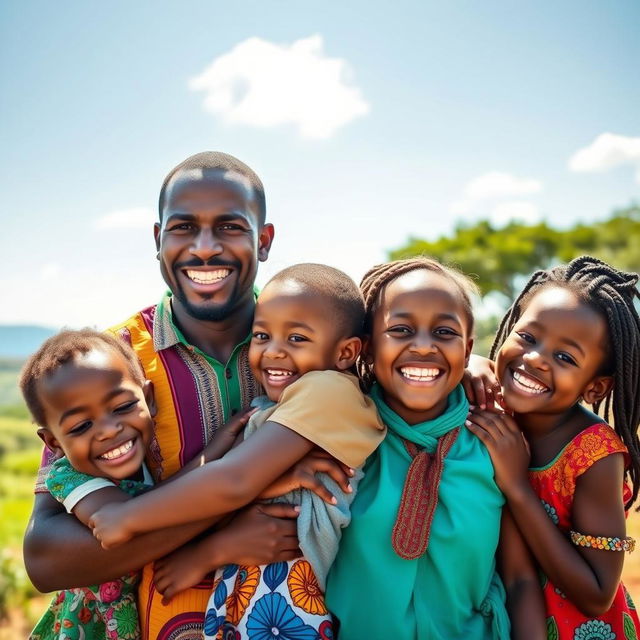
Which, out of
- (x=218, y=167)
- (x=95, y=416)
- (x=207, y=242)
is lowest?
(x=95, y=416)

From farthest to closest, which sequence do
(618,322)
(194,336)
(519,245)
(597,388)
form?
1. (519,245)
2. (194,336)
3. (597,388)
4. (618,322)

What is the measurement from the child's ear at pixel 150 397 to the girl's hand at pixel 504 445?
1264mm

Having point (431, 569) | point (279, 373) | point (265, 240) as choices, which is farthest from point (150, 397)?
point (431, 569)

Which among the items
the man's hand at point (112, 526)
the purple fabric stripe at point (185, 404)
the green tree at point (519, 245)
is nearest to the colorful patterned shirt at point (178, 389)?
the purple fabric stripe at point (185, 404)

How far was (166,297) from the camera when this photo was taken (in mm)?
2910

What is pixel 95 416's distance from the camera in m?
2.34

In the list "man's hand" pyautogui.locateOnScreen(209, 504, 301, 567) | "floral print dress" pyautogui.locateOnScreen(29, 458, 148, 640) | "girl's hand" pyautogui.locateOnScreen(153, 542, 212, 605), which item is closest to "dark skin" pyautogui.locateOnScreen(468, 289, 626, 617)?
"man's hand" pyautogui.locateOnScreen(209, 504, 301, 567)

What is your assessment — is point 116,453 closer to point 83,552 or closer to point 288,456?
point 83,552

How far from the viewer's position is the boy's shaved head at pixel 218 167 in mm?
2838

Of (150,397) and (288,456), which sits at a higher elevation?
(150,397)

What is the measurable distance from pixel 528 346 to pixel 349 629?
4.24ft

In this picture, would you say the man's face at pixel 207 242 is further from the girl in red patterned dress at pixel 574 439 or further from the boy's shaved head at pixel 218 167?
the girl in red patterned dress at pixel 574 439

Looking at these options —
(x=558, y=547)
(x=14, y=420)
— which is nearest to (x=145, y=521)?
(x=558, y=547)

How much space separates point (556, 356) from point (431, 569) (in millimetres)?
963
